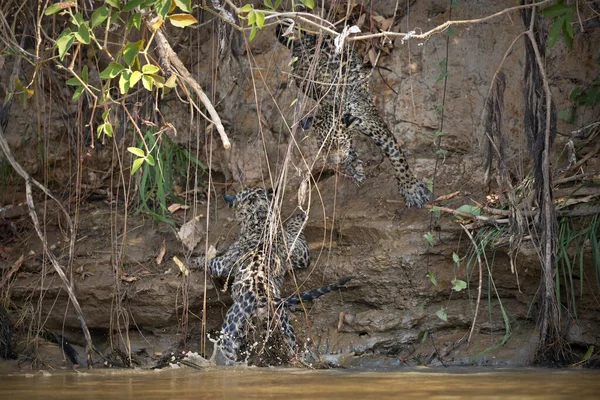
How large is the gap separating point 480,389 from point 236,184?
164 inches

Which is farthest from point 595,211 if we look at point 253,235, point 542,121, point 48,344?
point 48,344

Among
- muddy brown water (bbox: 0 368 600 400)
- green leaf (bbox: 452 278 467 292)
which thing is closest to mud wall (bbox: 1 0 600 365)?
green leaf (bbox: 452 278 467 292)

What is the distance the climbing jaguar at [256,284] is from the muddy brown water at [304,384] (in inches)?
23.7

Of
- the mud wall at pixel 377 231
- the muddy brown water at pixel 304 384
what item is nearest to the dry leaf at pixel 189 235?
the mud wall at pixel 377 231

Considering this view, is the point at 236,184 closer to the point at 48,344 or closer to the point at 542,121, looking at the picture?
the point at 48,344

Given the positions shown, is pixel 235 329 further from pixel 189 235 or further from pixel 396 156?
pixel 396 156

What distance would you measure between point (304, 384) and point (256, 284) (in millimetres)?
1958

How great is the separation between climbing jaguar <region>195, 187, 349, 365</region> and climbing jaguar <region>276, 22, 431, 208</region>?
76cm

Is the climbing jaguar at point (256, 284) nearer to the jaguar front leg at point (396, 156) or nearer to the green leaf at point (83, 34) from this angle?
the jaguar front leg at point (396, 156)

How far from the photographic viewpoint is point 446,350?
6.83 meters

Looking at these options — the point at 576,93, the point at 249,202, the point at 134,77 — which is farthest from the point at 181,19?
the point at 576,93

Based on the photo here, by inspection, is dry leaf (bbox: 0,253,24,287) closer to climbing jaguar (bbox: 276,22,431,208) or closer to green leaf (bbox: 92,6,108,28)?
climbing jaguar (bbox: 276,22,431,208)

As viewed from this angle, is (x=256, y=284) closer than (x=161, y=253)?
Yes

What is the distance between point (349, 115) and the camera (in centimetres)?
770
